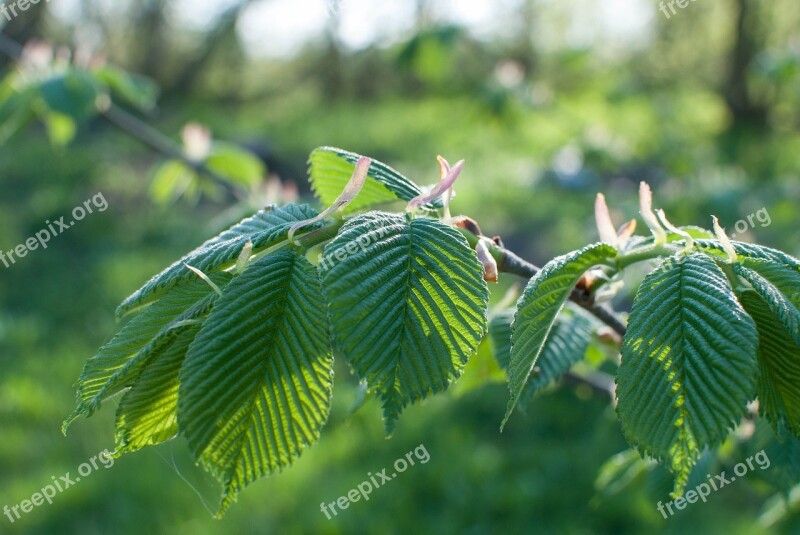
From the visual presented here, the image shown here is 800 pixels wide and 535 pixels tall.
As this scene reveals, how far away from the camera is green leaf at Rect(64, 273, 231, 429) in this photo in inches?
24.1

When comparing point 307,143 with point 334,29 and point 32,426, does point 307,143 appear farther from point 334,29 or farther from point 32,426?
point 32,426

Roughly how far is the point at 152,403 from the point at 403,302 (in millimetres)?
221

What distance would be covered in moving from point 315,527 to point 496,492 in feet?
2.35

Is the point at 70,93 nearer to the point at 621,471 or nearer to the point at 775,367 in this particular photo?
the point at 621,471

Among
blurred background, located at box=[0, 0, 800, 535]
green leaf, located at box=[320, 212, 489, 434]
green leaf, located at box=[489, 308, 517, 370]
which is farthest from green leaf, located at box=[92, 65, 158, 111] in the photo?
green leaf, located at box=[320, 212, 489, 434]

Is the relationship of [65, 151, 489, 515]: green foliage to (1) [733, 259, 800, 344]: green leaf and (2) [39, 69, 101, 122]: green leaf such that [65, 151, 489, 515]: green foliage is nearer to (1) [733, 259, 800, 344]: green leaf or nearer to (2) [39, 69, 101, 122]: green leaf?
(1) [733, 259, 800, 344]: green leaf

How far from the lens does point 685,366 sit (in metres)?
0.57

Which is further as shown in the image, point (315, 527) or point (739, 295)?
point (315, 527)

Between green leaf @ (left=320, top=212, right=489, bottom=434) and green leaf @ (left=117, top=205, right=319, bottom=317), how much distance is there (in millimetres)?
67

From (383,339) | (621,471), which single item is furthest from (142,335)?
(621,471)

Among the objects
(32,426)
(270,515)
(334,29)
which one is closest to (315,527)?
(270,515)

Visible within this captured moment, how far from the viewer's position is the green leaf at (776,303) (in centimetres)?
55

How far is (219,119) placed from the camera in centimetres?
972

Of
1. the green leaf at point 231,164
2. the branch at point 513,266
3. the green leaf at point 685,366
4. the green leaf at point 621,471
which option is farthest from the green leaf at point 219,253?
the green leaf at point 231,164
